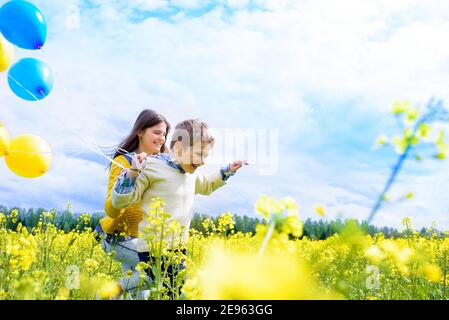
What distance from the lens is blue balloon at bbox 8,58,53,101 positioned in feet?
9.94

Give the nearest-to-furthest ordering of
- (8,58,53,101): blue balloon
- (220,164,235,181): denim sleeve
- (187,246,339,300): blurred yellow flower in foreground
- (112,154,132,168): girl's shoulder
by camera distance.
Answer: (187,246,339,300): blurred yellow flower in foreground → (220,164,235,181): denim sleeve → (112,154,132,168): girl's shoulder → (8,58,53,101): blue balloon

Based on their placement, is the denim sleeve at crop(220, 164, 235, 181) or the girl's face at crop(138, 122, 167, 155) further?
the girl's face at crop(138, 122, 167, 155)

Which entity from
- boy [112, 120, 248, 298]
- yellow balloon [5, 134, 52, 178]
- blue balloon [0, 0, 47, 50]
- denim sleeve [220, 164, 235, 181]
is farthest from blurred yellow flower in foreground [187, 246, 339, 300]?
blue balloon [0, 0, 47, 50]

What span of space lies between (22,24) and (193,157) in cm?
145

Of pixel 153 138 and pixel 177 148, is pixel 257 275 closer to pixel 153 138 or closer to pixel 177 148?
pixel 177 148

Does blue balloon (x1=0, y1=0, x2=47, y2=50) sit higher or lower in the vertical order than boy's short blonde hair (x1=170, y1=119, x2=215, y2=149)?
higher

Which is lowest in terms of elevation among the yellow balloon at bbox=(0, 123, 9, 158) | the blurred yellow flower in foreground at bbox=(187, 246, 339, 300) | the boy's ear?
the blurred yellow flower in foreground at bbox=(187, 246, 339, 300)

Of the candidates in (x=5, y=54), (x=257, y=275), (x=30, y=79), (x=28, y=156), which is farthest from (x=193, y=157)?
(x=257, y=275)

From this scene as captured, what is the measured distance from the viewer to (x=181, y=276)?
6.26 feet

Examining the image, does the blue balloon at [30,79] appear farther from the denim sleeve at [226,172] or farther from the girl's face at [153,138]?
the denim sleeve at [226,172]

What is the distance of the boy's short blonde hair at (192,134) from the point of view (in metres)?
2.42

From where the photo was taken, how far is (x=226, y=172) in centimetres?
249

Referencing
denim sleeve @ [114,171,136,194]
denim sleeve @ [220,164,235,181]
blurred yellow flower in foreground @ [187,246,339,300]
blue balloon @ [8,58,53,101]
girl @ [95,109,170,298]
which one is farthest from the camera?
blue balloon @ [8,58,53,101]

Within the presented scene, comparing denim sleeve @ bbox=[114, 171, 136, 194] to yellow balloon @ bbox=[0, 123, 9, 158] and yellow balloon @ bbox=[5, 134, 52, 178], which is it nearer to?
yellow balloon @ bbox=[5, 134, 52, 178]
